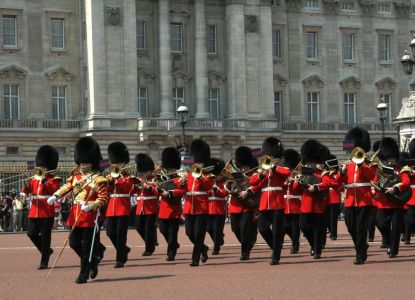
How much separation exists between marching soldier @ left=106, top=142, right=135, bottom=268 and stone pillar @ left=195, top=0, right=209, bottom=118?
120 ft

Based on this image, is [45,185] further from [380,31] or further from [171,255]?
[380,31]

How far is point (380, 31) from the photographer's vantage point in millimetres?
61875

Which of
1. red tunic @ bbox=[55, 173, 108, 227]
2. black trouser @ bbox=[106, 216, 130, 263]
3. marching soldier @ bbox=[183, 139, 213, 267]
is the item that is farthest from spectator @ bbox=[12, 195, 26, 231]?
red tunic @ bbox=[55, 173, 108, 227]

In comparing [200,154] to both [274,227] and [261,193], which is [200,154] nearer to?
[261,193]

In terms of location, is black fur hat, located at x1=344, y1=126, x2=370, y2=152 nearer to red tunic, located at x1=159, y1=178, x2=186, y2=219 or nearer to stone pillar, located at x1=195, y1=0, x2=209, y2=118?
red tunic, located at x1=159, y1=178, x2=186, y2=219

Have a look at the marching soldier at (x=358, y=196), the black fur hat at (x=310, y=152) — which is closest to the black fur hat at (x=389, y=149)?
the black fur hat at (x=310, y=152)

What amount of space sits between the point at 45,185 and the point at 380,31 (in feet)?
150

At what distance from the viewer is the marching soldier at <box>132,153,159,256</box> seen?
20.7m

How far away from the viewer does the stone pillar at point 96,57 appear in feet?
170

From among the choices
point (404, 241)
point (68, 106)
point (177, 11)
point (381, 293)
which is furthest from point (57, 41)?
point (381, 293)

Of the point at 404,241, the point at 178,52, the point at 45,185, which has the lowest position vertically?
the point at 404,241

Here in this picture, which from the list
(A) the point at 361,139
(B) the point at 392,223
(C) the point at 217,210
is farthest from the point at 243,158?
(B) the point at 392,223

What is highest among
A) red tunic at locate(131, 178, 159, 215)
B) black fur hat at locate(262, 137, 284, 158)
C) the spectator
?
black fur hat at locate(262, 137, 284, 158)

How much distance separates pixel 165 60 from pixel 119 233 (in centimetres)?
3672
